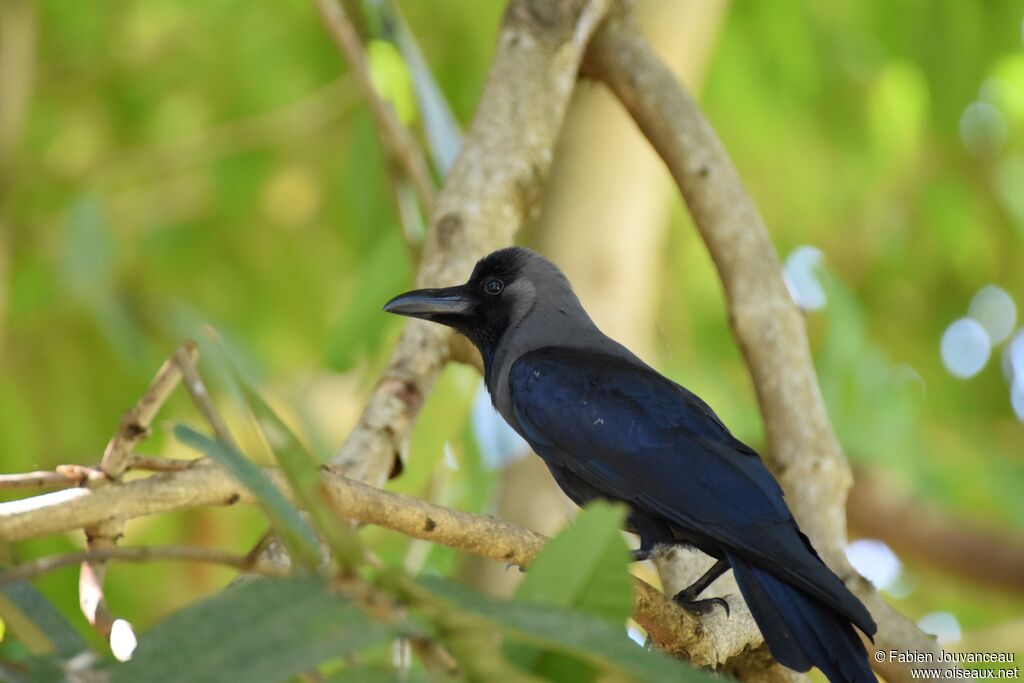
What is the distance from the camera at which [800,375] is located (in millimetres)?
3420

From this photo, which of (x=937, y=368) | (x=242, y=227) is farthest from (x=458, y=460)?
(x=937, y=368)

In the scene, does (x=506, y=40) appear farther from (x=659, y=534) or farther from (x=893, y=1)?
(x=893, y=1)

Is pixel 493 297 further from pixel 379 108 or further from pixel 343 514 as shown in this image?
pixel 343 514

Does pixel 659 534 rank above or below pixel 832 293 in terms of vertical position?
below

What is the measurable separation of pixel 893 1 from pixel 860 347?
224 centimetres

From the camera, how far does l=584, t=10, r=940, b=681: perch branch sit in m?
3.24

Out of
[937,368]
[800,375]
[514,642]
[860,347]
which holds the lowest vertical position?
[514,642]

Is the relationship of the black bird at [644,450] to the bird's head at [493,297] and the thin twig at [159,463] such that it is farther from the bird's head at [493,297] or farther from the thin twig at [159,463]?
the thin twig at [159,463]

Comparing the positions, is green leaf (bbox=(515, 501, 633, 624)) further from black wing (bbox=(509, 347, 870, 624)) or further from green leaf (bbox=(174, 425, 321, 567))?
black wing (bbox=(509, 347, 870, 624))

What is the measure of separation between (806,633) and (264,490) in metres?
1.47

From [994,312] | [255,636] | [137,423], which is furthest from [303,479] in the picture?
[994,312]

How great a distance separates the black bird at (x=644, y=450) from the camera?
100 inches

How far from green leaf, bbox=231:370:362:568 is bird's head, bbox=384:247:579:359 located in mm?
2095

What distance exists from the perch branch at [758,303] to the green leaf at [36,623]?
6.44 ft
